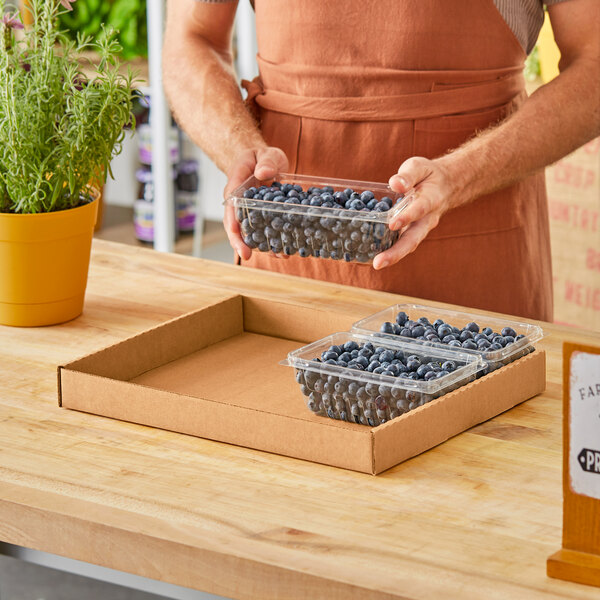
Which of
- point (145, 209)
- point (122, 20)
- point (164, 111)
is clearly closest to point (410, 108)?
point (164, 111)

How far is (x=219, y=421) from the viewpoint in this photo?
119cm

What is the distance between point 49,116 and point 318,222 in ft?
1.33

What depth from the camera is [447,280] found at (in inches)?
73.9

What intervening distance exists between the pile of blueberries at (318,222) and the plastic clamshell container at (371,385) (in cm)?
24

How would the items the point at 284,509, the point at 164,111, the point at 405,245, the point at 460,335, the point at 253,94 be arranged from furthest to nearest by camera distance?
the point at 164,111 → the point at 253,94 → the point at 405,245 → the point at 460,335 → the point at 284,509

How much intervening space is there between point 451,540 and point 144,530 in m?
0.29

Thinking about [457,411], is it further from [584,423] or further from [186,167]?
[186,167]

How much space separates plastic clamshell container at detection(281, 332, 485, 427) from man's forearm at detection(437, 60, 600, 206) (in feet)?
1.82

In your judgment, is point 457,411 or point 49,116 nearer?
point 457,411

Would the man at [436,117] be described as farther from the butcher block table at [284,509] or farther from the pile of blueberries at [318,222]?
the butcher block table at [284,509]

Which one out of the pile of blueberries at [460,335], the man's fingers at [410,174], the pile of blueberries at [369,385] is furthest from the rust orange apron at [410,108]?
the pile of blueberries at [369,385]

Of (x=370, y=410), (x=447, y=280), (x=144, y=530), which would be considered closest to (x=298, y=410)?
(x=370, y=410)

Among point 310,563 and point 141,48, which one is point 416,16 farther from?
point 141,48

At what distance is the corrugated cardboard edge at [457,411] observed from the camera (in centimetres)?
113
